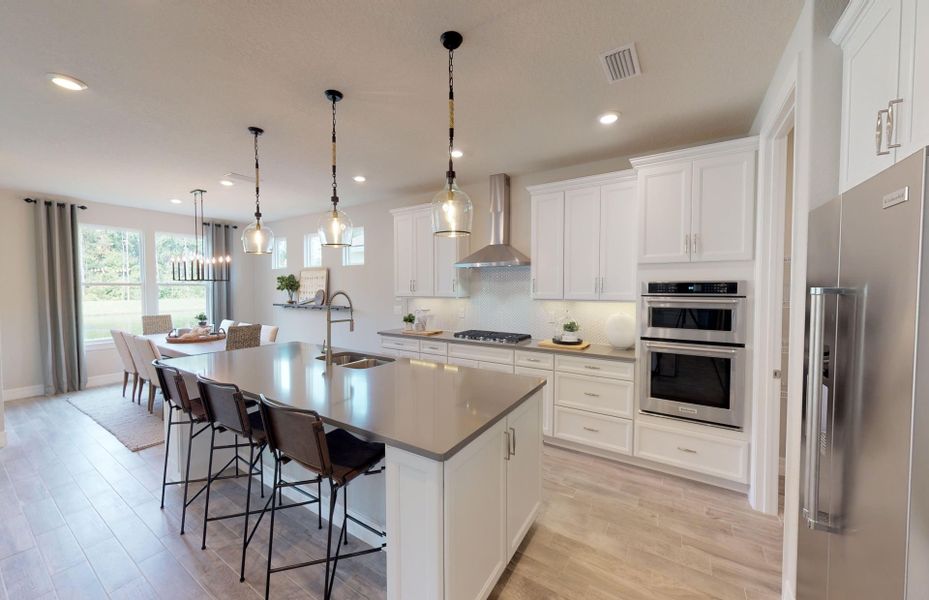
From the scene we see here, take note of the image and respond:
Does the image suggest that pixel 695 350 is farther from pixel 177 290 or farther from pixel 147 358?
pixel 177 290

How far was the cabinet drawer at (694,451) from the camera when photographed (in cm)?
259

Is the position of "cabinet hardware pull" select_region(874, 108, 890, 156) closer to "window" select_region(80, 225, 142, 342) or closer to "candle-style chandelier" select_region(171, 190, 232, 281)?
"candle-style chandelier" select_region(171, 190, 232, 281)

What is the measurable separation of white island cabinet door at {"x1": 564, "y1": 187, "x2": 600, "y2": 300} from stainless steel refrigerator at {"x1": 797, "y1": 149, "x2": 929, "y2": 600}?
1924 mm

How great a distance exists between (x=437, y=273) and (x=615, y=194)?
2.18 m

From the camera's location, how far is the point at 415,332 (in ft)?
14.7

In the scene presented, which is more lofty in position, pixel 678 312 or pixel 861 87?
pixel 861 87

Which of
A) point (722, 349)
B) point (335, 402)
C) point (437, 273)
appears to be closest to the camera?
point (335, 402)

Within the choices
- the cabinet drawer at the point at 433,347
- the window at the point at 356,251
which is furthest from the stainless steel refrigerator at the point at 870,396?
the window at the point at 356,251

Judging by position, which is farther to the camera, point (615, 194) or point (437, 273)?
point (437, 273)

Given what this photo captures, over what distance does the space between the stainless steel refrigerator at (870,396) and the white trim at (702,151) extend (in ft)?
4.70

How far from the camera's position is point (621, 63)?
2012mm

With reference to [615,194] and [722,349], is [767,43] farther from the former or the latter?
[722,349]

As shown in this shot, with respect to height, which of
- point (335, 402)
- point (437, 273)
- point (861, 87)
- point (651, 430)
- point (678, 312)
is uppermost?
point (861, 87)

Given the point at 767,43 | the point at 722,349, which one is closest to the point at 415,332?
the point at 722,349
